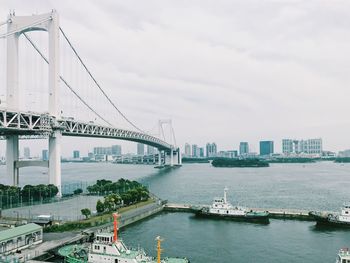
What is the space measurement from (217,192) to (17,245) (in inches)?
1382

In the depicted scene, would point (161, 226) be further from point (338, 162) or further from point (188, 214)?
point (338, 162)

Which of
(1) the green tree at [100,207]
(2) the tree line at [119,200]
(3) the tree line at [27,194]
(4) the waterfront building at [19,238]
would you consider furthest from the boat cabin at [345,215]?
(3) the tree line at [27,194]

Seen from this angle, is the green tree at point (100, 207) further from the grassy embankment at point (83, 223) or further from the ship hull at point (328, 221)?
the ship hull at point (328, 221)

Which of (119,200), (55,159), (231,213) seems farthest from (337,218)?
(55,159)

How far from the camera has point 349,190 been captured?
55.7m

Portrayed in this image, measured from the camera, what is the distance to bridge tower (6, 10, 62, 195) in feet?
137

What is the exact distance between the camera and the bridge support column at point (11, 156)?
4343 centimetres

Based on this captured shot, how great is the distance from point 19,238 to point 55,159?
20.5 metres

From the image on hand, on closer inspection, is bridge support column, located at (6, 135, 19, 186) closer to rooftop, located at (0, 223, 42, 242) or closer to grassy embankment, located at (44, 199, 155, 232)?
grassy embankment, located at (44, 199, 155, 232)

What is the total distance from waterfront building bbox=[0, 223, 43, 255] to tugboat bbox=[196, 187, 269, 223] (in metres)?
16.8

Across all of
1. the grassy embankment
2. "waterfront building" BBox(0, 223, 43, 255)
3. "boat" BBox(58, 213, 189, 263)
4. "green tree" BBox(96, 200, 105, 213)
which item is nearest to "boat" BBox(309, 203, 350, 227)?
"boat" BBox(58, 213, 189, 263)

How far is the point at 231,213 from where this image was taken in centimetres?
3550

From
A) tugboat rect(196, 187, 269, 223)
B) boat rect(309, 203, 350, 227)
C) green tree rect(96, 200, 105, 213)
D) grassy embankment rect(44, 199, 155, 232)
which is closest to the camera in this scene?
grassy embankment rect(44, 199, 155, 232)

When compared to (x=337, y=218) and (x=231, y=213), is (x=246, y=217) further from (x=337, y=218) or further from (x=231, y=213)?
(x=337, y=218)
